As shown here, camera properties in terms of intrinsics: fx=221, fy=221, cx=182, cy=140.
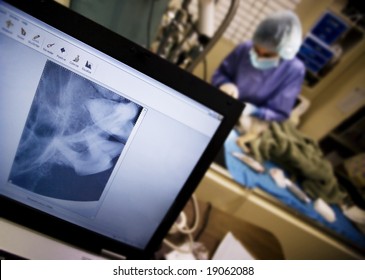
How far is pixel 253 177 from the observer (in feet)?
3.93

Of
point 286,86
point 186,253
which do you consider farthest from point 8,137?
point 286,86

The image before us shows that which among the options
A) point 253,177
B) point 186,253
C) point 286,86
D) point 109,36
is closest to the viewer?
point 109,36

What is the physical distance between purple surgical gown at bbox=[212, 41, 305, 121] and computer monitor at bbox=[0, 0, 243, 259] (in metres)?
1.23

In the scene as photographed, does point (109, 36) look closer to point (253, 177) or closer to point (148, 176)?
point (148, 176)

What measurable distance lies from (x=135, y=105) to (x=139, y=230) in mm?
219

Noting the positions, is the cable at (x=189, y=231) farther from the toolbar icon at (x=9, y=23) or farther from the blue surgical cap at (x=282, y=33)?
the blue surgical cap at (x=282, y=33)

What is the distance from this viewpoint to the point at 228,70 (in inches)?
64.8

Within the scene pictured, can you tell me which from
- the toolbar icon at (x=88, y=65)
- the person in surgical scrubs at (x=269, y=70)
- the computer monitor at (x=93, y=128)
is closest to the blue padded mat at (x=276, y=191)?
the person in surgical scrubs at (x=269, y=70)

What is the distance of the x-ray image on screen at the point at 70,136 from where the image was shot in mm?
277

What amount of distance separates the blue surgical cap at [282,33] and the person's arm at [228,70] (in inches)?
11.4

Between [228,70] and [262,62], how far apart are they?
29 cm

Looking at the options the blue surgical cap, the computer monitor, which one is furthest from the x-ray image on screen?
the blue surgical cap

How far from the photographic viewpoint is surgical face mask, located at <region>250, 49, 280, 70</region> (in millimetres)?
1389
